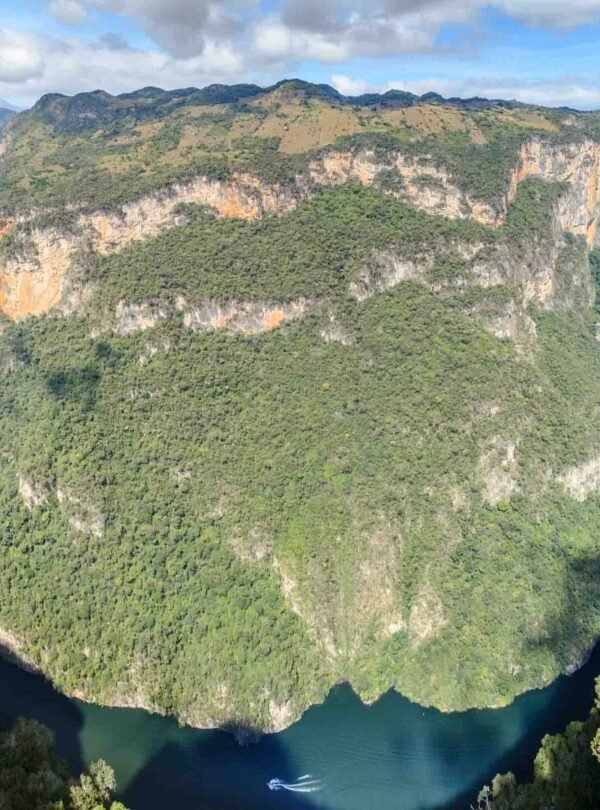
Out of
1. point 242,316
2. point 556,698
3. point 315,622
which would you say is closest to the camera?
point 556,698

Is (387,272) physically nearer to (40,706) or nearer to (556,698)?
(556,698)

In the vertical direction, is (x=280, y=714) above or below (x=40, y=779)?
below

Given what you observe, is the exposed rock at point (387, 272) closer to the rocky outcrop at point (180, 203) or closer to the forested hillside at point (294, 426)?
the forested hillside at point (294, 426)

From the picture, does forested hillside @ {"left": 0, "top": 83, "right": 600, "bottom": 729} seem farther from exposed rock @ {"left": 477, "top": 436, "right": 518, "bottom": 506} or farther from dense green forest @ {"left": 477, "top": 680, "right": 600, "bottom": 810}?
dense green forest @ {"left": 477, "top": 680, "right": 600, "bottom": 810}

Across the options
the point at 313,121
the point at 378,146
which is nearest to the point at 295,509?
the point at 378,146

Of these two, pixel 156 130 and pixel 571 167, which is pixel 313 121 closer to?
pixel 156 130

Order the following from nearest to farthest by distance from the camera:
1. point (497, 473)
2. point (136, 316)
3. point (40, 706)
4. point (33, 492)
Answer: point (40, 706)
point (33, 492)
point (497, 473)
point (136, 316)

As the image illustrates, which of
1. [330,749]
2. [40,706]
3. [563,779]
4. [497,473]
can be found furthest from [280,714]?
[497,473]
